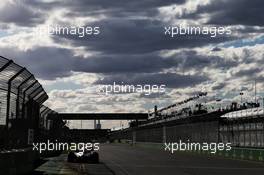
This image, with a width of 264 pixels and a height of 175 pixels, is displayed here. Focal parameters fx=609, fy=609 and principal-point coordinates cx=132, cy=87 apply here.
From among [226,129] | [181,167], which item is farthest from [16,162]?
[226,129]

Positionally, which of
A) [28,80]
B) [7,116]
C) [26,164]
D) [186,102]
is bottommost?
[26,164]

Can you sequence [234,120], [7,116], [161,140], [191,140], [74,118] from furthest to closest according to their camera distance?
1. [74,118]
2. [161,140]
3. [191,140]
4. [234,120]
5. [7,116]

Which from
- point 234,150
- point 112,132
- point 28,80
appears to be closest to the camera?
point 28,80

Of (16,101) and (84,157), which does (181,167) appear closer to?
(84,157)

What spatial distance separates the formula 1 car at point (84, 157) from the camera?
34500 mm

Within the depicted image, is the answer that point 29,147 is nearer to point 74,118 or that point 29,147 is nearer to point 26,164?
point 26,164

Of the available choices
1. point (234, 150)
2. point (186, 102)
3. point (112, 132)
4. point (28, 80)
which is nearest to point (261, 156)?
point (234, 150)

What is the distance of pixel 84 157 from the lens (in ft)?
113

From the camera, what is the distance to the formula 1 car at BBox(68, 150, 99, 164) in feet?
113

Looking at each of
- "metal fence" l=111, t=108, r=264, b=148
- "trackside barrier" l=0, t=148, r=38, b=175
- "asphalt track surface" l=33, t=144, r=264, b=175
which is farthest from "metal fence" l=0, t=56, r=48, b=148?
"metal fence" l=111, t=108, r=264, b=148

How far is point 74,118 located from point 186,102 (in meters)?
22.5

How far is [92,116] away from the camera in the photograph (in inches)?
4818

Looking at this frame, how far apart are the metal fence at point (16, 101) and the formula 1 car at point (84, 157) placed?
11568 millimetres

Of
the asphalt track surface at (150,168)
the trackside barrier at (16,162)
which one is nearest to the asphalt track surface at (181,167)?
the asphalt track surface at (150,168)
